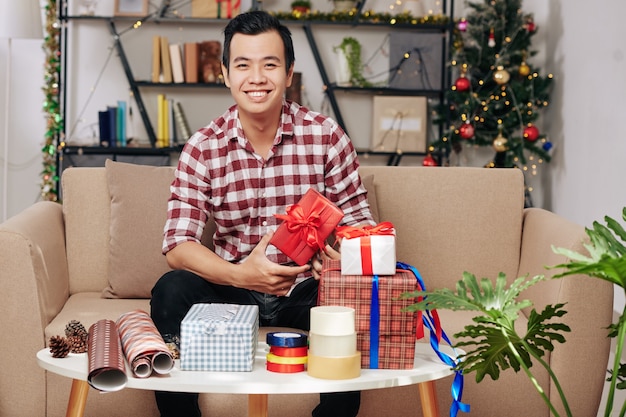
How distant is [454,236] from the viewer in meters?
2.65

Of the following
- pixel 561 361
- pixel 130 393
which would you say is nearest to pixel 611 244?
pixel 561 361

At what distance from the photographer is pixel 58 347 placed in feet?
5.16

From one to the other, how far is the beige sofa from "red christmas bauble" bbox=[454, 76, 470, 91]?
2712 millimetres

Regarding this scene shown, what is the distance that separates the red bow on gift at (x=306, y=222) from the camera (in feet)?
5.79

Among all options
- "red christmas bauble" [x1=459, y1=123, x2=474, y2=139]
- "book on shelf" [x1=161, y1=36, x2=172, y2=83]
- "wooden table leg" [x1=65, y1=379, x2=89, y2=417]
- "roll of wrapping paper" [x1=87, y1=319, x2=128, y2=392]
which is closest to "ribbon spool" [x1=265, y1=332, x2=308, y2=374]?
"roll of wrapping paper" [x1=87, y1=319, x2=128, y2=392]

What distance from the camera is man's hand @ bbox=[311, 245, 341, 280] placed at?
194cm

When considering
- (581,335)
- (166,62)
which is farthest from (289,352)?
(166,62)

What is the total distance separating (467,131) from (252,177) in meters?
3.15

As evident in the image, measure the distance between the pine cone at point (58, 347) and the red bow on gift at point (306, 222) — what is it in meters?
0.48

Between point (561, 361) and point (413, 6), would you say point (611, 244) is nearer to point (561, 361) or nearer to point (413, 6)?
point (561, 361)

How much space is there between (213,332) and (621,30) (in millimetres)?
3451

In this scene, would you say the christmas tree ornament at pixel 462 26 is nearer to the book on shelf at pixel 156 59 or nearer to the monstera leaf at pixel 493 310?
the book on shelf at pixel 156 59

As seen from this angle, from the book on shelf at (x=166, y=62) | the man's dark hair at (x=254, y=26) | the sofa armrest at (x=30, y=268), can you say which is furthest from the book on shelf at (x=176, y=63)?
the man's dark hair at (x=254, y=26)

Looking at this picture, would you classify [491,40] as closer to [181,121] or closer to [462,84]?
[462,84]
